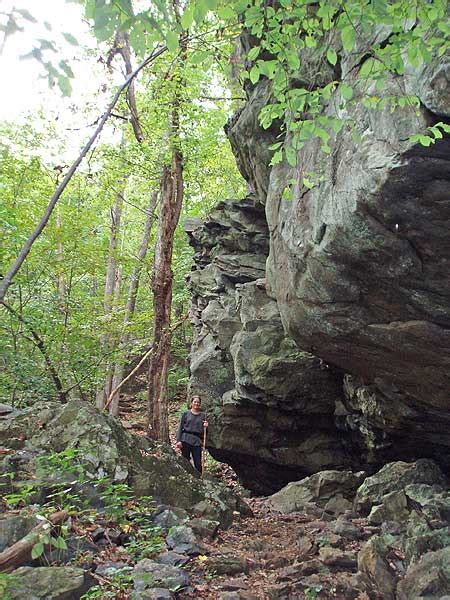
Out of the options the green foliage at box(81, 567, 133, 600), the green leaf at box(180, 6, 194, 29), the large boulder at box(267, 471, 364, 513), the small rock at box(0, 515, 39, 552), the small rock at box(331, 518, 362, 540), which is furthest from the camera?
the large boulder at box(267, 471, 364, 513)

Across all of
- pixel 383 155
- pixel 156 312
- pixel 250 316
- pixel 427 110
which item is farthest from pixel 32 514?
pixel 156 312

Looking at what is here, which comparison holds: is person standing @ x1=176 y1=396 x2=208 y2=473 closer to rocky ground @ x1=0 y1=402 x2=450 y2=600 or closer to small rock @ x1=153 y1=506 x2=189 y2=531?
rocky ground @ x1=0 y1=402 x2=450 y2=600

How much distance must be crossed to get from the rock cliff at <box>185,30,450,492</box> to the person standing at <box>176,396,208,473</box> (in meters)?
1.32

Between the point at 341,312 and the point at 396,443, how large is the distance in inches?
219

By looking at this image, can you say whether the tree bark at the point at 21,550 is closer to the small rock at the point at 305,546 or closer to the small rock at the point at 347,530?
the small rock at the point at 305,546

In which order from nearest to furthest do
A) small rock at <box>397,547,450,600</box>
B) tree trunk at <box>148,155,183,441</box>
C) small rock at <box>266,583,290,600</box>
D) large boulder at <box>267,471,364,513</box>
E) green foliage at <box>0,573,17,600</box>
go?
1. green foliage at <box>0,573,17,600</box>
2. small rock at <box>397,547,450,600</box>
3. small rock at <box>266,583,290,600</box>
4. large boulder at <box>267,471,364,513</box>
5. tree trunk at <box>148,155,183,441</box>

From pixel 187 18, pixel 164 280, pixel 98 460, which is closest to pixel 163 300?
pixel 164 280

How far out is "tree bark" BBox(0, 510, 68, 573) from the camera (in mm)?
4289

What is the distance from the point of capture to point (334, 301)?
6953 millimetres

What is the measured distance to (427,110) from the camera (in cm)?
431

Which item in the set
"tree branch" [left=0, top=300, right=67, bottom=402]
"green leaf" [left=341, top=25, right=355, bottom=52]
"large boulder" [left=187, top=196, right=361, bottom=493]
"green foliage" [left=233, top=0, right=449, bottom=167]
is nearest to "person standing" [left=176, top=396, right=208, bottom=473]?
"large boulder" [left=187, top=196, right=361, bottom=493]

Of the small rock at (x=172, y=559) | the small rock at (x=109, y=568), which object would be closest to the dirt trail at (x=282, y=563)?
the small rock at (x=172, y=559)

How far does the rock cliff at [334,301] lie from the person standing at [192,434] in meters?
1.32

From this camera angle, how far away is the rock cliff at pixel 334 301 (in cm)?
494
